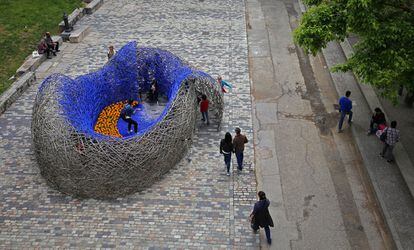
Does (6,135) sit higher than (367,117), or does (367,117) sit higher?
(6,135)

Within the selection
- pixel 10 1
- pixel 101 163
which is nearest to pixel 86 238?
pixel 101 163

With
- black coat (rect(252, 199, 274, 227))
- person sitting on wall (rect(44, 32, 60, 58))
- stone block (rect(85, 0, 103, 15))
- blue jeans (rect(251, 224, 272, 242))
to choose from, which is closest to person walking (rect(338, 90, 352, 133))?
blue jeans (rect(251, 224, 272, 242))

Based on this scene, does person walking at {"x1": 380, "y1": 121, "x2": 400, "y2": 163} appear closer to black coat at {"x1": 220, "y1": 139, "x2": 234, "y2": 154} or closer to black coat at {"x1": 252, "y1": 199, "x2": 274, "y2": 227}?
Answer: black coat at {"x1": 220, "y1": 139, "x2": 234, "y2": 154}

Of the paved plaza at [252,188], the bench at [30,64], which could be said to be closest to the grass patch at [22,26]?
the bench at [30,64]

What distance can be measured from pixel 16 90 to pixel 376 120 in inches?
503

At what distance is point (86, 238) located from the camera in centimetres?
1112

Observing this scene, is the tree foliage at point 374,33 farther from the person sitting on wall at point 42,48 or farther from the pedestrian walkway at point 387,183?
the person sitting on wall at point 42,48

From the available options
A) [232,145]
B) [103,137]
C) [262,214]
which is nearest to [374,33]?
[232,145]

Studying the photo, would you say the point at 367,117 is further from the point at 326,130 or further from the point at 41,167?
the point at 41,167

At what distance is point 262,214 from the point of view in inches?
404

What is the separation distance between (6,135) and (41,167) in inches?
114

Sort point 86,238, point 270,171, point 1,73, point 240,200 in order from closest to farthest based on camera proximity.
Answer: point 86,238 → point 240,200 → point 270,171 → point 1,73

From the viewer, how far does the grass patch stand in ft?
67.4

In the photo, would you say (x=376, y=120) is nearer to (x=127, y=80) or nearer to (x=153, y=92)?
(x=153, y=92)
